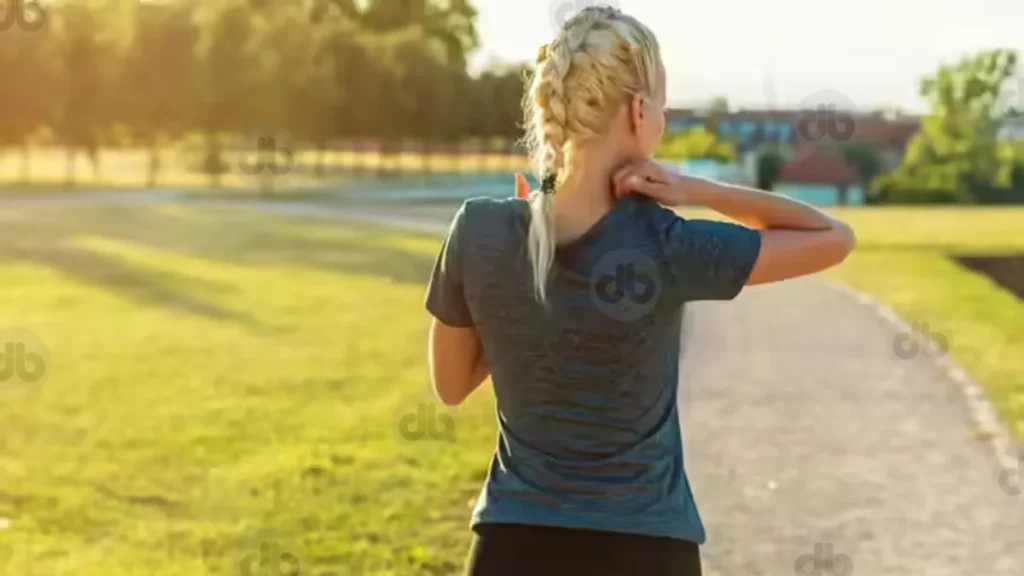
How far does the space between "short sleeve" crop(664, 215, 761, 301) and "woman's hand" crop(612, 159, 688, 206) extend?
5cm

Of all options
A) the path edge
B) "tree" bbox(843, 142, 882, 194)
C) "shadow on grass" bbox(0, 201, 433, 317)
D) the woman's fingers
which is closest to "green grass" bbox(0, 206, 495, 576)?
"shadow on grass" bbox(0, 201, 433, 317)

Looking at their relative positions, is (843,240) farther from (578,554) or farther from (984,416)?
(984,416)

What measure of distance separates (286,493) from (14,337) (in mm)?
7730

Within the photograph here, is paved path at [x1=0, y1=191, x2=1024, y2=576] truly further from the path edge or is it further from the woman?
the woman

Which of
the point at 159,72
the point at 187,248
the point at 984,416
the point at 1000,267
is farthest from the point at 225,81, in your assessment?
the point at 984,416

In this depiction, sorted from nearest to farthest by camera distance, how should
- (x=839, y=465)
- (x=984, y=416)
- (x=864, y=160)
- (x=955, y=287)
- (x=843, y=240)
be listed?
1. (x=843, y=240)
2. (x=839, y=465)
3. (x=984, y=416)
4. (x=955, y=287)
5. (x=864, y=160)

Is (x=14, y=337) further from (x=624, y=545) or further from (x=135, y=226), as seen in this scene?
(x=135, y=226)

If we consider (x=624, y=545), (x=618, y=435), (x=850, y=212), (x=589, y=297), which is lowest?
(x=850, y=212)

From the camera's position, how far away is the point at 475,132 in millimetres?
45656

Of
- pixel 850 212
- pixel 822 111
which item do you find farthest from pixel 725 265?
pixel 850 212

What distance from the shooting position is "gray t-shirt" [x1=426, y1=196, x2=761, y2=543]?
2049 millimetres

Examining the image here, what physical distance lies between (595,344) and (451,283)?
0.27 meters

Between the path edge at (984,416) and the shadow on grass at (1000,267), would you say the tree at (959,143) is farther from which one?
the path edge at (984,416)

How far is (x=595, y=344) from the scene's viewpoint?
2.06 meters
